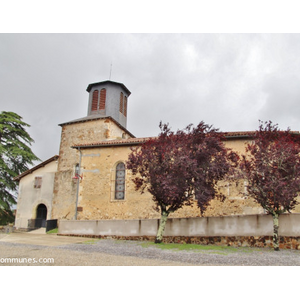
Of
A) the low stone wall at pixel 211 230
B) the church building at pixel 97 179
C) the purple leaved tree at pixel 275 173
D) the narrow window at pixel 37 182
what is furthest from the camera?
the narrow window at pixel 37 182

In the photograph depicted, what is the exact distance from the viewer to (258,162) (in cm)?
1034

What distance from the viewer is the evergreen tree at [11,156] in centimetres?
2334

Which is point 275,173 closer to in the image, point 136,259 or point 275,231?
point 275,231

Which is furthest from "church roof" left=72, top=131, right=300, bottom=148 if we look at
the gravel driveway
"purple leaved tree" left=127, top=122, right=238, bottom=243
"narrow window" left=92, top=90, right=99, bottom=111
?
"narrow window" left=92, top=90, right=99, bottom=111

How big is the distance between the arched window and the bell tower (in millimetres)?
8831

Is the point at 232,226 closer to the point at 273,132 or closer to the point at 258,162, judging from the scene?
the point at 258,162

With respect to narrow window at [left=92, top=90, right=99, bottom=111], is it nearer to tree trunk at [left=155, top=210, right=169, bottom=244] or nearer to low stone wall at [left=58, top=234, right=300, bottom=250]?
low stone wall at [left=58, top=234, right=300, bottom=250]

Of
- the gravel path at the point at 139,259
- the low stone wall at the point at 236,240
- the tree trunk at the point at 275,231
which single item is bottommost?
the gravel path at the point at 139,259

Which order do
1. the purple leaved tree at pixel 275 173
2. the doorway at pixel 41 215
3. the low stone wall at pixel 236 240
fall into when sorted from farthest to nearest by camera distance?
the doorway at pixel 41 215
the low stone wall at pixel 236 240
the purple leaved tree at pixel 275 173

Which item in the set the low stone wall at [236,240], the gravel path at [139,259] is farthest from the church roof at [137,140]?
the gravel path at [139,259]

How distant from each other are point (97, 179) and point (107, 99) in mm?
10370

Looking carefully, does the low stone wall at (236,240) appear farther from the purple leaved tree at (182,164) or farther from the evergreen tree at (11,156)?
the evergreen tree at (11,156)

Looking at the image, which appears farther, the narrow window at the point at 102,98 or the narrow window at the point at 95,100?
the narrow window at the point at 95,100

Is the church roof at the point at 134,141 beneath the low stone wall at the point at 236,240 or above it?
above
